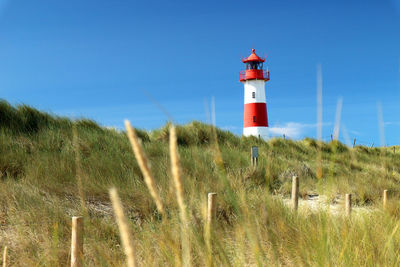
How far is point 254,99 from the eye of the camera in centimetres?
2281

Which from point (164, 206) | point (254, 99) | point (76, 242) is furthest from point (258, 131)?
point (76, 242)

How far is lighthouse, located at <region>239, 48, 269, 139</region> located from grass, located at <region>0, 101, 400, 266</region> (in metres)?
9.63

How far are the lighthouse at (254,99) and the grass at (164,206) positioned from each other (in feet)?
31.6

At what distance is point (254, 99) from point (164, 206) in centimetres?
1867

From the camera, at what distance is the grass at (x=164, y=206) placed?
2865 mm

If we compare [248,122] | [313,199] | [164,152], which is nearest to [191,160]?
[164,152]

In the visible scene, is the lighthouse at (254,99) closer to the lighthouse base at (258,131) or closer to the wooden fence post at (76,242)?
the lighthouse base at (258,131)

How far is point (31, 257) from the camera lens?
3.57 m

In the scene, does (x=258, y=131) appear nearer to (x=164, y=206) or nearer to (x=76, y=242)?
(x=164, y=206)

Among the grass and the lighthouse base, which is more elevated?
the lighthouse base

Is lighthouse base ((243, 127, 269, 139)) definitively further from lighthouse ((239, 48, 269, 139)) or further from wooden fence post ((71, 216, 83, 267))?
wooden fence post ((71, 216, 83, 267))

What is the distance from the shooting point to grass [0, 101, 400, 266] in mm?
2865

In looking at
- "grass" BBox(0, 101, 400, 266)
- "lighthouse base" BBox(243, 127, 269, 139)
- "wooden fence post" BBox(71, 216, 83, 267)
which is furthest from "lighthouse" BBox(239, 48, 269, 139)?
"wooden fence post" BBox(71, 216, 83, 267)

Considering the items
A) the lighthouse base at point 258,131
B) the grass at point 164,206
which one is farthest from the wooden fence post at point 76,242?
the lighthouse base at point 258,131
